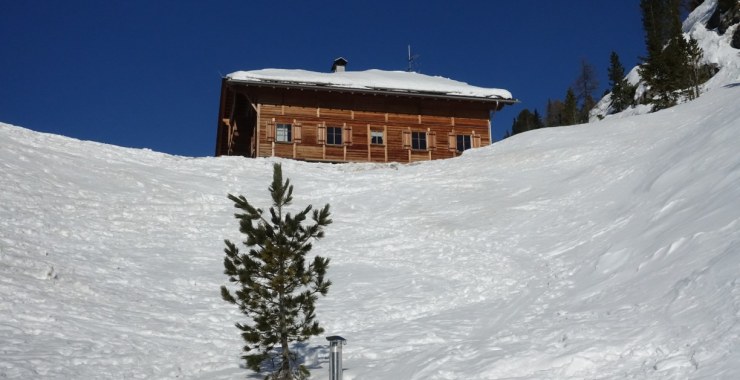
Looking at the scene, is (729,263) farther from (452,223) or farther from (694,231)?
(452,223)

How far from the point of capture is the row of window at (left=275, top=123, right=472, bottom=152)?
3484 cm

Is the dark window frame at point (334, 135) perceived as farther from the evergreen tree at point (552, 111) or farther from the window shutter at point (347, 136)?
the evergreen tree at point (552, 111)

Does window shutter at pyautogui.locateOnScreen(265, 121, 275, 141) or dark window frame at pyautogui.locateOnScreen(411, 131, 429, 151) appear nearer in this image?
window shutter at pyautogui.locateOnScreen(265, 121, 275, 141)

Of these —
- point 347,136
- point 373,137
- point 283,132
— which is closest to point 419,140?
point 373,137

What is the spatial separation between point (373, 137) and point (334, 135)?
6.99 ft

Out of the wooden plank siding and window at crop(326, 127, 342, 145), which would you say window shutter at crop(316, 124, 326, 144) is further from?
window at crop(326, 127, 342, 145)

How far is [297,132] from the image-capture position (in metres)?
34.9

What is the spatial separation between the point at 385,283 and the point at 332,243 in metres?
3.77

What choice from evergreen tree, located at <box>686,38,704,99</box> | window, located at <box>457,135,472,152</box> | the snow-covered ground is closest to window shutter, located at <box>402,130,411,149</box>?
window, located at <box>457,135,472,152</box>

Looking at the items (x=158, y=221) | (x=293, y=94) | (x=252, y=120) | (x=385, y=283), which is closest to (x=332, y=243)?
(x=385, y=283)

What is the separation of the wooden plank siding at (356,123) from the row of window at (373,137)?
160 mm

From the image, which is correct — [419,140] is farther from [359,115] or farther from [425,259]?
[425,259]

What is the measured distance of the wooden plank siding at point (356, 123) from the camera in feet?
114

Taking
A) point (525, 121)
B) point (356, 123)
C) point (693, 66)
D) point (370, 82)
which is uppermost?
point (525, 121)
